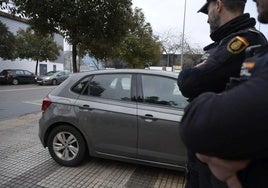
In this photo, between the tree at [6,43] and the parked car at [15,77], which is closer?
the tree at [6,43]

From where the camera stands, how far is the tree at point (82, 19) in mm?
8602

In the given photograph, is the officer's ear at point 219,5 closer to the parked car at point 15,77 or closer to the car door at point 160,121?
the car door at point 160,121

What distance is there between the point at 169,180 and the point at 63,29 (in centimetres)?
646

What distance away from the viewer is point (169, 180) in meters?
4.31

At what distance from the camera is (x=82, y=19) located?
28.5 ft

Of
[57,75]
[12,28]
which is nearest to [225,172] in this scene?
[57,75]

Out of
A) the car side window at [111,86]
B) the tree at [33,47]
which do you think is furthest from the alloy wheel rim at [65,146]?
the tree at [33,47]

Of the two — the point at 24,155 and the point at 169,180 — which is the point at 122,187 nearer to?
the point at 169,180

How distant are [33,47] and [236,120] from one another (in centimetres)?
3380

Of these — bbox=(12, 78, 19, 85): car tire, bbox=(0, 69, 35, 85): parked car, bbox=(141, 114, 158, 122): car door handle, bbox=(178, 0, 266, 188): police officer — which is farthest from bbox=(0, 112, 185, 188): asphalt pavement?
bbox=(12, 78, 19, 85): car tire

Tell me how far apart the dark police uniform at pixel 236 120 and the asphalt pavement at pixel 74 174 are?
10.4 ft

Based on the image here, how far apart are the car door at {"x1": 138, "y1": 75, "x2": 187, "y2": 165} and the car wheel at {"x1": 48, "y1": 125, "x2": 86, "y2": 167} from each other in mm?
972

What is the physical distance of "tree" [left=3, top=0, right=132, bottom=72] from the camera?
860 centimetres

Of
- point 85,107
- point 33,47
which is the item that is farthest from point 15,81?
point 85,107
